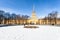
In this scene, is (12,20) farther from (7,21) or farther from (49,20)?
(49,20)

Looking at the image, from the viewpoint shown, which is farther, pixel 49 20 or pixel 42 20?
pixel 42 20

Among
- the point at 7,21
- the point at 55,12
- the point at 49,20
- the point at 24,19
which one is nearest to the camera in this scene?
the point at 55,12

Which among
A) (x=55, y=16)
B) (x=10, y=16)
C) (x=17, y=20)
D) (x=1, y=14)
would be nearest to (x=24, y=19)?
(x=17, y=20)

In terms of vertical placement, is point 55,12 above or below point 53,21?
above

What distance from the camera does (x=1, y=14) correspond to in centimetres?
6325

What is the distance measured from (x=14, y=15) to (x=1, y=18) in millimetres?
13139

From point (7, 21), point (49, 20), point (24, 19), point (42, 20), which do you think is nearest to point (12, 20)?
point (7, 21)

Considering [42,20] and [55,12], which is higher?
[55,12]

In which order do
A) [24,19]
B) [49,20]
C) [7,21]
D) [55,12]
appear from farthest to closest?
1. [24,19]
2. [7,21]
3. [49,20]
4. [55,12]

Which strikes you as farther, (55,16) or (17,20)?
(17,20)

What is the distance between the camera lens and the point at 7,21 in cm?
6694

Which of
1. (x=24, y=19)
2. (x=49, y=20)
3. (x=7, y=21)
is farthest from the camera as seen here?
(x=24, y=19)

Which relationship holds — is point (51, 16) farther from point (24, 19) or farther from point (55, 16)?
point (24, 19)

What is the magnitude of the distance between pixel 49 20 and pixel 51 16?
2.59 metres
